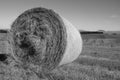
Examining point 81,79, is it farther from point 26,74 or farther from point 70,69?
point 26,74

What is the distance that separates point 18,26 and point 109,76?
11.0ft

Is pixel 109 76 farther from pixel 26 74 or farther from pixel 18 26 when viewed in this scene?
pixel 18 26

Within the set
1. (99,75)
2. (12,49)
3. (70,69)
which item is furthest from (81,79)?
(12,49)

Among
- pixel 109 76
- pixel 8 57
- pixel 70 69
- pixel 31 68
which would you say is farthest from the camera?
pixel 8 57

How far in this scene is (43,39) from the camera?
5.70 metres

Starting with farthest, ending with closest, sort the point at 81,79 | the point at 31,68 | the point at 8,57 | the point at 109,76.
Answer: the point at 8,57
the point at 31,68
the point at 109,76
the point at 81,79

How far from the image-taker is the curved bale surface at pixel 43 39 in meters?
5.20

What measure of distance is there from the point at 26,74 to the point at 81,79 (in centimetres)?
151

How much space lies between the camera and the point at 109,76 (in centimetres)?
506

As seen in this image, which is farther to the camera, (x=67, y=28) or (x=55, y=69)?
(x=55, y=69)

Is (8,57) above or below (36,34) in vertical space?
below

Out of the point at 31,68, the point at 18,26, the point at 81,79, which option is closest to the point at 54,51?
the point at 31,68

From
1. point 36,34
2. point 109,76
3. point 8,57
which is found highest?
point 36,34

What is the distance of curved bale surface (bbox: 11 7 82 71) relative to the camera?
520 cm
